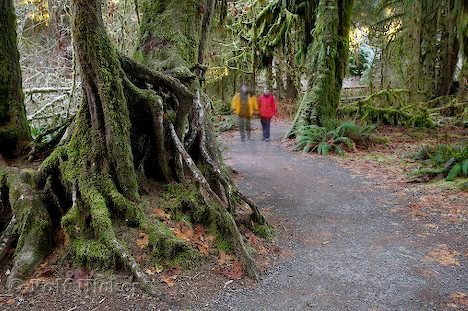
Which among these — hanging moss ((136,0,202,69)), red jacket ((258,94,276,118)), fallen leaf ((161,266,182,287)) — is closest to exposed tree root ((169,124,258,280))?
fallen leaf ((161,266,182,287))

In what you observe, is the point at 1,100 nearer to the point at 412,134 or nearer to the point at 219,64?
the point at 412,134

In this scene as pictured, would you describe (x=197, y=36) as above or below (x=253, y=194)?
above

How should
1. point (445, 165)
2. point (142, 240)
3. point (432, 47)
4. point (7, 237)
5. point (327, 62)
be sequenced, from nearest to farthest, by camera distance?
point (7, 237)
point (142, 240)
point (445, 165)
point (327, 62)
point (432, 47)

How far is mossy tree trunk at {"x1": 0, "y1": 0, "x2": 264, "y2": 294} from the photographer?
439 cm

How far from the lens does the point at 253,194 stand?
26.5ft

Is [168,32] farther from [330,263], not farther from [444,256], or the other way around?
[444,256]

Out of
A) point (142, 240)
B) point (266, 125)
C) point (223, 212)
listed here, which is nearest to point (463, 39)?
point (266, 125)

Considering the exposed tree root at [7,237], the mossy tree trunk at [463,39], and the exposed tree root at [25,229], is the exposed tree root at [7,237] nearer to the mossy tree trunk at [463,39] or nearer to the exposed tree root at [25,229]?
the exposed tree root at [25,229]

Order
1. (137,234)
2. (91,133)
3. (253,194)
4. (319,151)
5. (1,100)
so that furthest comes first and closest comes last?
(319,151) < (253,194) < (1,100) < (91,133) < (137,234)

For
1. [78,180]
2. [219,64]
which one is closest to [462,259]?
[78,180]

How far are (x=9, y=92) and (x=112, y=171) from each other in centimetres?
223

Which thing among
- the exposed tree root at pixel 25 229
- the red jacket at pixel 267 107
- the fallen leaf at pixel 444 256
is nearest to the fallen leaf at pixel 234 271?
the exposed tree root at pixel 25 229

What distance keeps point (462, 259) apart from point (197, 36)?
5.40m

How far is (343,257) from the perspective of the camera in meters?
5.23
